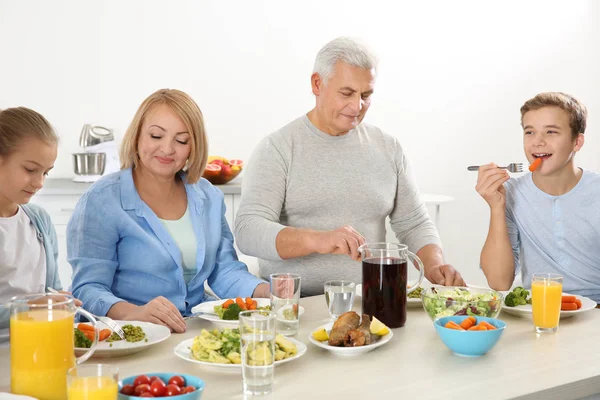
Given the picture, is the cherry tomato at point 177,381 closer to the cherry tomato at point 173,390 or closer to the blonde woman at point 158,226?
the cherry tomato at point 173,390

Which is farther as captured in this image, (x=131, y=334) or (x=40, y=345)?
(x=131, y=334)

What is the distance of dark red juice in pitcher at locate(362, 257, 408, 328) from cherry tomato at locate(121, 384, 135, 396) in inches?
26.9

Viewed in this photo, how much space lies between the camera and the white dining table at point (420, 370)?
136 cm

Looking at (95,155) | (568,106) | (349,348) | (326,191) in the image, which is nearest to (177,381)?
(349,348)

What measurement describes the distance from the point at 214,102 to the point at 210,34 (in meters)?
0.41

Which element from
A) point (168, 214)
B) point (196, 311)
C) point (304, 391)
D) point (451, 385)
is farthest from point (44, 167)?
point (451, 385)

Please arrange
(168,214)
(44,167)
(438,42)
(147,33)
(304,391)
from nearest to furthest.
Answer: (304,391), (44,167), (168,214), (147,33), (438,42)

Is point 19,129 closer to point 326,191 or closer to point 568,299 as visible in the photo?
point 326,191

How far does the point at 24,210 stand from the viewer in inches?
81.3

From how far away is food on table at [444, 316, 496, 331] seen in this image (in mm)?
1587

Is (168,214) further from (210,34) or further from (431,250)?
(210,34)

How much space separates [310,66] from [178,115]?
2.74 m

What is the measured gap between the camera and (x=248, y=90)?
15.4 feet

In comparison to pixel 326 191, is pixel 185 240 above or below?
below
